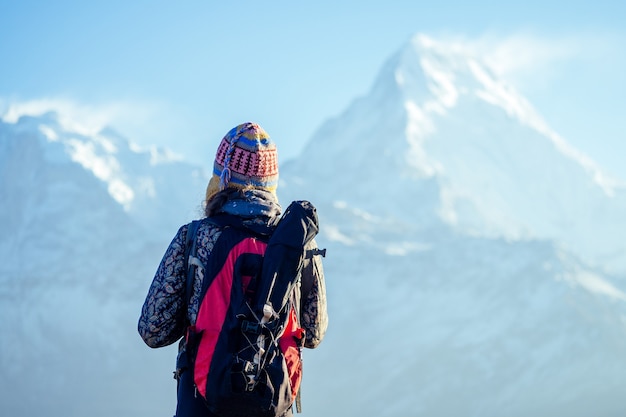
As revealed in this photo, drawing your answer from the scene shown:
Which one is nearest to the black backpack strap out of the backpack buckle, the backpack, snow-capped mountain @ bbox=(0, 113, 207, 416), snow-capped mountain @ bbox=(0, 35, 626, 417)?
the backpack

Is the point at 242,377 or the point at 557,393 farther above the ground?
the point at 557,393

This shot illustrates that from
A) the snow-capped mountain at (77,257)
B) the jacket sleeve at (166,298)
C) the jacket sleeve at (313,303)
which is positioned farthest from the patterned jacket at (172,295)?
the snow-capped mountain at (77,257)

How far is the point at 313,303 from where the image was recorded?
4129mm

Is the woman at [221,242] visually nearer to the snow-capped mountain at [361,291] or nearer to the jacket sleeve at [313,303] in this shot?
the jacket sleeve at [313,303]

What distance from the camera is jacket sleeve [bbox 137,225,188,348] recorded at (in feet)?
12.8

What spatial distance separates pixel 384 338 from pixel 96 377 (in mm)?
37899

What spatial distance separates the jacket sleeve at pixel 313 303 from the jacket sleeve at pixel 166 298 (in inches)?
19.1

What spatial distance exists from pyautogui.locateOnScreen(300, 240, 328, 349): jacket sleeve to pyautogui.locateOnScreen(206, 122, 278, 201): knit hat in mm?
360

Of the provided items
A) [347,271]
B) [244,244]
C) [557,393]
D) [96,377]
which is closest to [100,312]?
[96,377]

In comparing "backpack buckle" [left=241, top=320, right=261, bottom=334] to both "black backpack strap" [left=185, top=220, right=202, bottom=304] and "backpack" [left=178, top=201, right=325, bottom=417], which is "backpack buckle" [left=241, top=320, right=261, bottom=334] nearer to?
"backpack" [left=178, top=201, right=325, bottom=417]

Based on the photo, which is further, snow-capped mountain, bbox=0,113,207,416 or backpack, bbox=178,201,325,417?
snow-capped mountain, bbox=0,113,207,416

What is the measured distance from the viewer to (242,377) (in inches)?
141

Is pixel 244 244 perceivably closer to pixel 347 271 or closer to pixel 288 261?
pixel 288 261

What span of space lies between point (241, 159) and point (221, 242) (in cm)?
40
